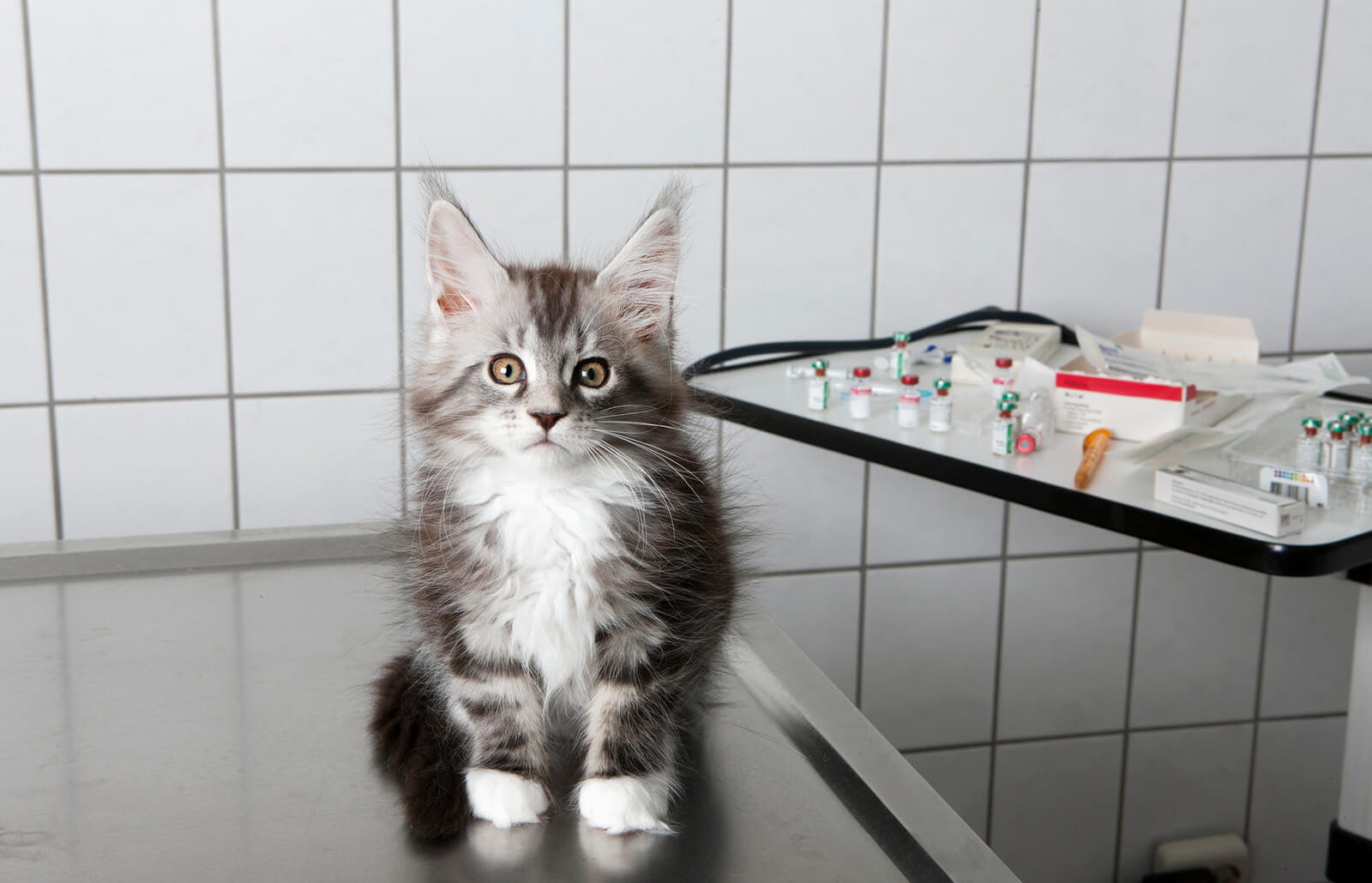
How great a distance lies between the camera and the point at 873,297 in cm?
179

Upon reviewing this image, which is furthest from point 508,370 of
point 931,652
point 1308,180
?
point 1308,180

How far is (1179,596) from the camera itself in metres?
2.03

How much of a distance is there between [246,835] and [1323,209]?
74.1 inches

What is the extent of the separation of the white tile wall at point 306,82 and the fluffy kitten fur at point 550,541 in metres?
0.76

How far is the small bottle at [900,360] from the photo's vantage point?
61.2 inches

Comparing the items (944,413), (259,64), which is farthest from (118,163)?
(944,413)

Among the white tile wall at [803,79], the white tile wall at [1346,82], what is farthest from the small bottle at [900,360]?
the white tile wall at [1346,82]

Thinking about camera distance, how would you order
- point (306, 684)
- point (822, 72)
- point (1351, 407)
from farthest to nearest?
point (822, 72) < point (1351, 407) < point (306, 684)

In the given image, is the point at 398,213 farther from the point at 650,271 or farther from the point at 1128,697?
the point at 1128,697

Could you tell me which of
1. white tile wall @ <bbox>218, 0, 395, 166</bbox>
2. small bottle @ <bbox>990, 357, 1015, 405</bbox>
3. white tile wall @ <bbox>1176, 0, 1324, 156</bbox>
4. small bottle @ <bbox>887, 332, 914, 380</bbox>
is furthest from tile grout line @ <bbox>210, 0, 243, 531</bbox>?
white tile wall @ <bbox>1176, 0, 1324, 156</bbox>

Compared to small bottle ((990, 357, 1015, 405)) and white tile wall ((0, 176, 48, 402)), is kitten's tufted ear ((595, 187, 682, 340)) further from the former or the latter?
white tile wall ((0, 176, 48, 402))

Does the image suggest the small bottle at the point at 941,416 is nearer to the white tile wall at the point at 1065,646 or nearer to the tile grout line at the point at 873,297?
the tile grout line at the point at 873,297

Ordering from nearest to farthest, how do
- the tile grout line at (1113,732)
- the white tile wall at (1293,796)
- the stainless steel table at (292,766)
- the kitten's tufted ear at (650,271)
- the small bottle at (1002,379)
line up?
the stainless steel table at (292,766) < the kitten's tufted ear at (650,271) < the small bottle at (1002,379) < the tile grout line at (1113,732) < the white tile wall at (1293,796)

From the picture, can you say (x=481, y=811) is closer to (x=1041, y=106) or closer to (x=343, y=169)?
(x=343, y=169)
